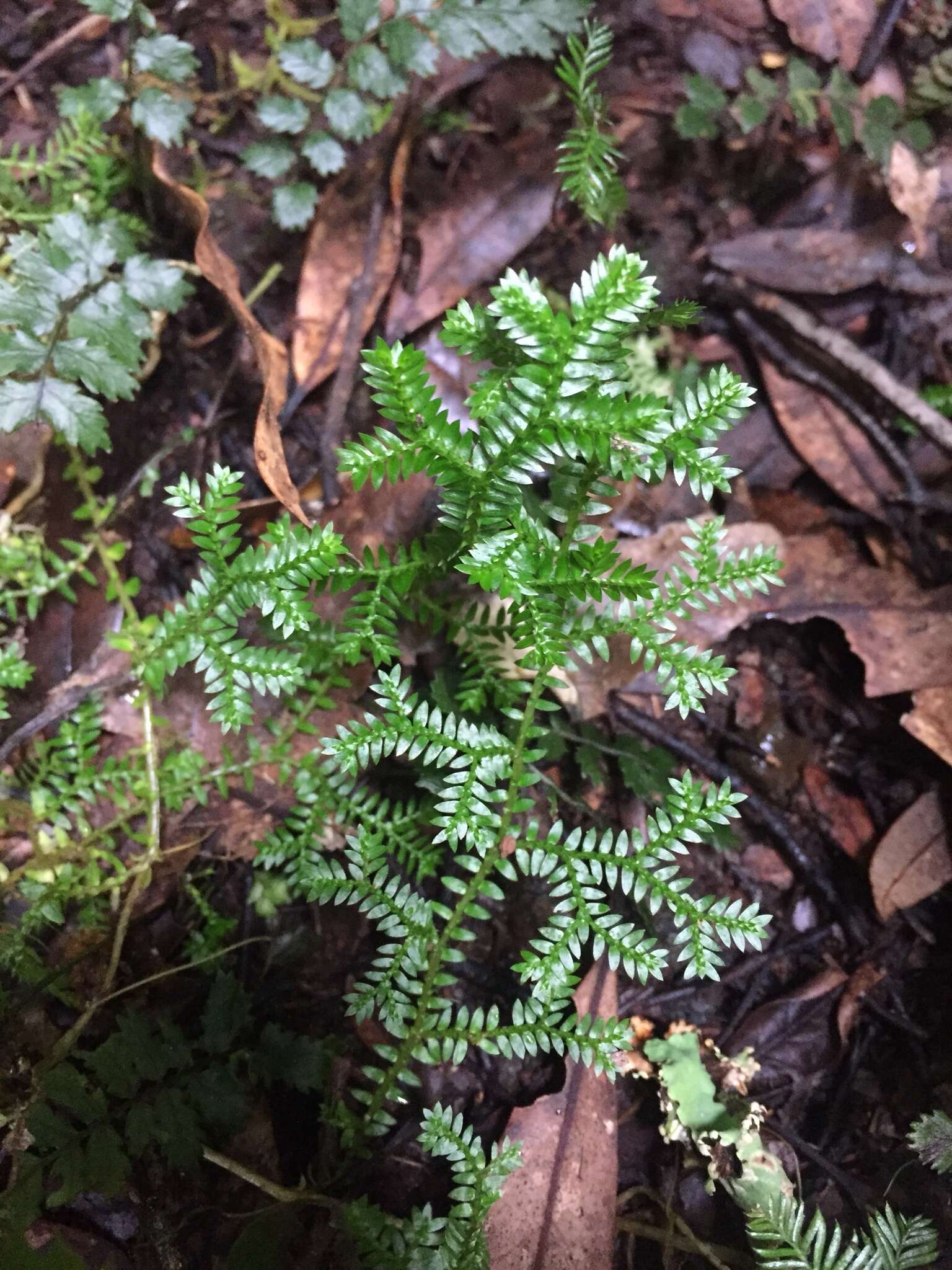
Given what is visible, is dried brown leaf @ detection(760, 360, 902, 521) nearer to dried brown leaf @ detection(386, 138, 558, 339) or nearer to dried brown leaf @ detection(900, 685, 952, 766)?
dried brown leaf @ detection(900, 685, 952, 766)

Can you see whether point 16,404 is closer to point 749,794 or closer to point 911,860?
point 749,794

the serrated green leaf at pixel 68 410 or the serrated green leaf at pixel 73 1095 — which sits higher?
the serrated green leaf at pixel 68 410

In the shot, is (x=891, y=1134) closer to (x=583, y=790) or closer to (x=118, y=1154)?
(x=583, y=790)

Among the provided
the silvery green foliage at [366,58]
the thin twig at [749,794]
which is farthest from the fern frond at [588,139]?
the thin twig at [749,794]

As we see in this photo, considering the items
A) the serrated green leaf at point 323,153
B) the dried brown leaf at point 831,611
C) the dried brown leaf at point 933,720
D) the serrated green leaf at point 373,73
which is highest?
the serrated green leaf at point 373,73

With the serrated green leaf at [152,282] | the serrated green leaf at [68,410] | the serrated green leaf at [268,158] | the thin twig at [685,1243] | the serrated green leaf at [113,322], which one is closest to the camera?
the thin twig at [685,1243]

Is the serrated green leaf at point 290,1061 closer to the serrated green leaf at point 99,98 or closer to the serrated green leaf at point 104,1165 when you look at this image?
the serrated green leaf at point 104,1165

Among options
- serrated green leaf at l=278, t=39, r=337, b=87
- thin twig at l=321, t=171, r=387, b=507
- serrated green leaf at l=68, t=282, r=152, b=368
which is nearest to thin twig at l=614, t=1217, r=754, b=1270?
thin twig at l=321, t=171, r=387, b=507
